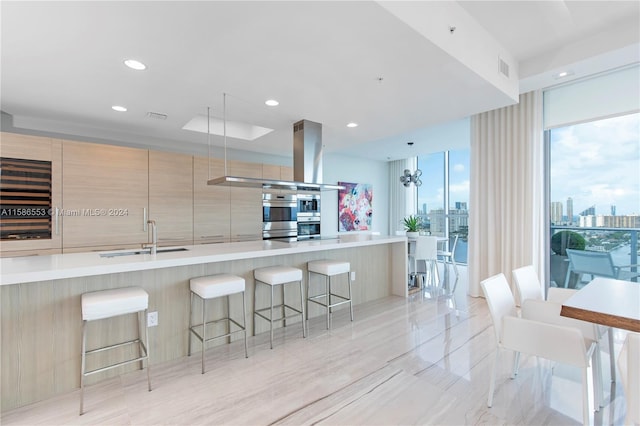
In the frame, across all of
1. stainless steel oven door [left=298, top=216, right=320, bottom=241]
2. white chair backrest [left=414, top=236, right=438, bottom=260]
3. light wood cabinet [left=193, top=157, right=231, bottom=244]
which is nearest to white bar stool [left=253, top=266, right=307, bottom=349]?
light wood cabinet [left=193, top=157, right=231, bottom=244]

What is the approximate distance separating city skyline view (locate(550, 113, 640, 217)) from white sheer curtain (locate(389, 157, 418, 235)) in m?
3.97

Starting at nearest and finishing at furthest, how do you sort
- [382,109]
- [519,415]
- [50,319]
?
[519,415]
[50,319]
[382,109]

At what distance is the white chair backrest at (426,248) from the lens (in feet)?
14.9

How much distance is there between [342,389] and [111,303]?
66.0 inches

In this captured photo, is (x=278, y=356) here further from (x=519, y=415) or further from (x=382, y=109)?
(x=382, y=109)

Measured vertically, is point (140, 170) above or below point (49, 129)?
below

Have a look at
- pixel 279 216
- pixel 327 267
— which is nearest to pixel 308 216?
pixel 279 216

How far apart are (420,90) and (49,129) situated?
14.8 ft

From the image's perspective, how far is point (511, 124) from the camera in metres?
3.97

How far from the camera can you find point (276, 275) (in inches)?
110

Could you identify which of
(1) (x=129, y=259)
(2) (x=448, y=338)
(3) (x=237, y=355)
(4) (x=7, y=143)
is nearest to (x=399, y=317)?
(2) (x=448, y=338)

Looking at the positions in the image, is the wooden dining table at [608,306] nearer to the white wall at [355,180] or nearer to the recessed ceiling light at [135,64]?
the recessed ceiling light at [135,64]

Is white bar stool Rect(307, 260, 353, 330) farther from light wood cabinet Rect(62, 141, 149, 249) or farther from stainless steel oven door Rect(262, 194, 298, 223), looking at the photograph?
light wood cabinet Rect(62, 141, 149, 249)

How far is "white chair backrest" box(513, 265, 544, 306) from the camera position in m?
2.37
